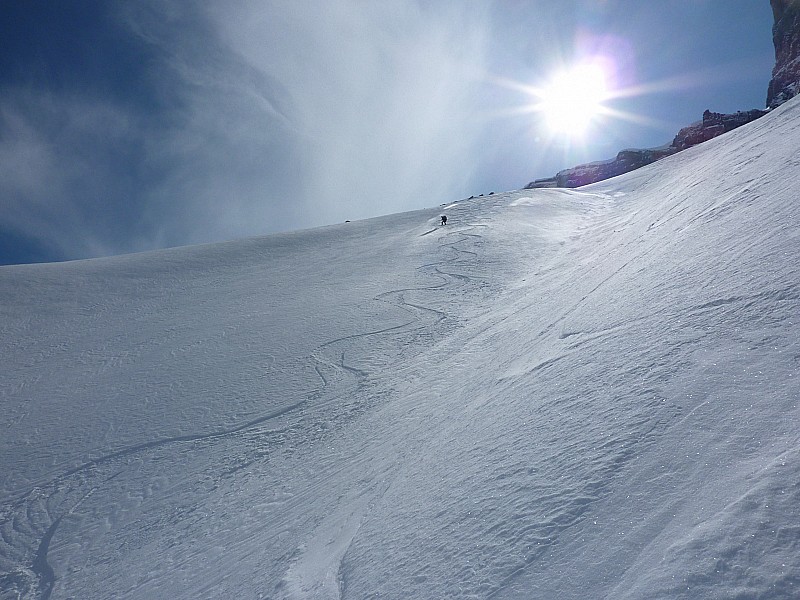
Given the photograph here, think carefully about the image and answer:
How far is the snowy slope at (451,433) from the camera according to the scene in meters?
→ 1.25

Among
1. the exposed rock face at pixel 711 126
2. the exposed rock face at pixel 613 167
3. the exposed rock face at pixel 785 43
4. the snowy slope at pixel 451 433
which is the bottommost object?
the snowy slope at pixel 451 433

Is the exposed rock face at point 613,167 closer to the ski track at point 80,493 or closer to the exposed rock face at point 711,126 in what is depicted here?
the exposed rock face at point 711,126

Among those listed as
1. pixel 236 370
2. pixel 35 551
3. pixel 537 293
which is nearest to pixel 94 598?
pixel 35 551

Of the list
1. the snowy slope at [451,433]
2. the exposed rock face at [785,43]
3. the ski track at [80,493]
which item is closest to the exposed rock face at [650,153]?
the exposed rock face at [785,43]

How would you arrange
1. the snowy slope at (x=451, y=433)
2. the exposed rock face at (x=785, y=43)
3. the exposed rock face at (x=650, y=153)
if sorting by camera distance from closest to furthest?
the snowy slope at (x=451, y=433)
the exposed rock face at (x=650, y=153)
the exposed rock face at (x=785, y=43)

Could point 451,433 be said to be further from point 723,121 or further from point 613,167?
point 613,167

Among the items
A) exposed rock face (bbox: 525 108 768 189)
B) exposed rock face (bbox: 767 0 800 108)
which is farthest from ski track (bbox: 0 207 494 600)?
exposed rock face (bbox: 767 0 800 108)

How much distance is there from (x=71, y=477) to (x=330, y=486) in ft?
7.52

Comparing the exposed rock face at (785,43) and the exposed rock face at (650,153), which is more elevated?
the exposed rock face at (785,43)

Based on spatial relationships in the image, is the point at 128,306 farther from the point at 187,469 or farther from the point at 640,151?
the point at 640,151

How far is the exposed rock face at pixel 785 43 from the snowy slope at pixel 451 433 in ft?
176

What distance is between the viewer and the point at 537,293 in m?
5.55

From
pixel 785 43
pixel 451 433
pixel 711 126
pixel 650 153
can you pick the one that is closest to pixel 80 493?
pixel 451 433

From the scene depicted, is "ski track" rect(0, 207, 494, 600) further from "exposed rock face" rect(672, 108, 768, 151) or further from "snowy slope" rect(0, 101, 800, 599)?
"exposed rock face" rect(672, 108, 768, 151)
